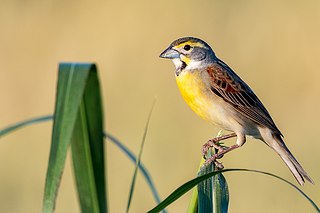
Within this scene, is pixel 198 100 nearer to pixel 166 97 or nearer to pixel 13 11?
pixel 166 97

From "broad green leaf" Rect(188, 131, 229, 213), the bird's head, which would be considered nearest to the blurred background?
the bird's head

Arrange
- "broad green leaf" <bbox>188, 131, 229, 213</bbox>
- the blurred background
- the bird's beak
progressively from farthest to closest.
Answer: the blurred background, the bird's beak, "broad green leaf" <bbox>188, 131, 229, 213</bbox>

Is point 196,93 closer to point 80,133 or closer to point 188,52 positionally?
point 188,52

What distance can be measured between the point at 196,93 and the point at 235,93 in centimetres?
26

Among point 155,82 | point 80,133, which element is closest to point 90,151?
point 80,133

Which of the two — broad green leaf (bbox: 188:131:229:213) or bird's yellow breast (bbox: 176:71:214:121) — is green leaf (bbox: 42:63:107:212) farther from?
bird's yellow breast (bbox: 176:71:214:121)

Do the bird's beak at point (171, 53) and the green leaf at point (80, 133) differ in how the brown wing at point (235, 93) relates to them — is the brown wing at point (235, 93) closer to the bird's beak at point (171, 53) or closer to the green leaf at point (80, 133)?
the bird's beak at point (171, 53)

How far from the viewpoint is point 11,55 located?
988 centimetres

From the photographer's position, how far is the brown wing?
4.52m

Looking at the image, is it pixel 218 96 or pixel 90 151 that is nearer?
pixel 90 151

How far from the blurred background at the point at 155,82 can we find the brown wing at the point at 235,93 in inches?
70.2

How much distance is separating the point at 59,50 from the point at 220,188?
6.41 m

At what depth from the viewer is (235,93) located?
458 centimetres

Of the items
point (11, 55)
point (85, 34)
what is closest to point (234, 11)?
point (85, 34)
